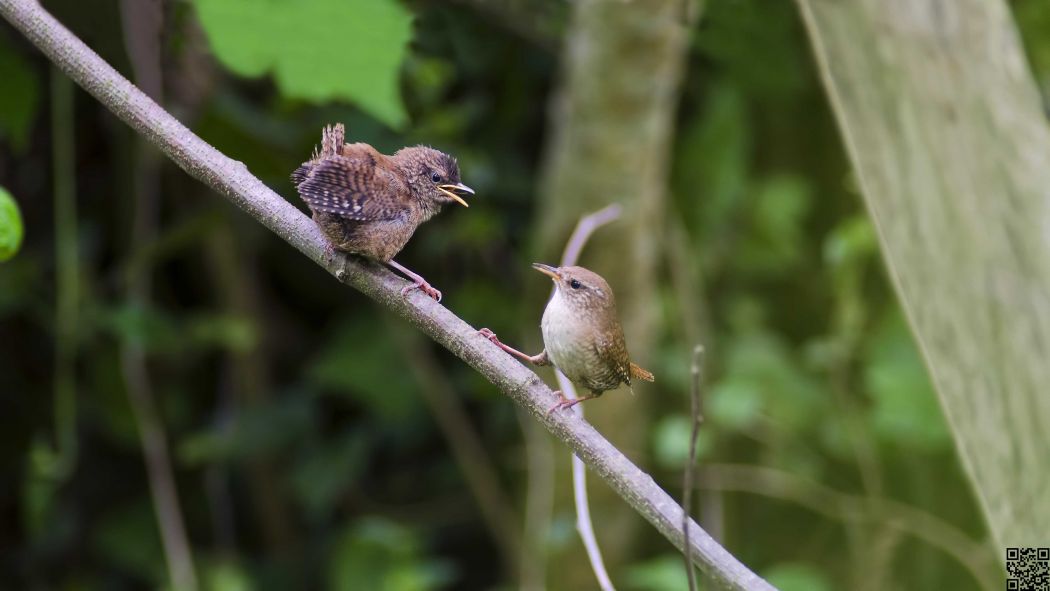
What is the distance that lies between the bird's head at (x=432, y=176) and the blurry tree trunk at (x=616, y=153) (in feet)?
5.12

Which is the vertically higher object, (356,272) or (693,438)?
(356,272)

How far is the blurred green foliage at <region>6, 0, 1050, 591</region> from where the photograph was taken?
3674mm

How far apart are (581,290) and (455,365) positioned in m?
2.43

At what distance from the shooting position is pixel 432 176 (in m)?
1.59

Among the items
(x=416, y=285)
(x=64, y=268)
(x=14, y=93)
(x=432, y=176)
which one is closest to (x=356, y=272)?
(x=416, y=285)

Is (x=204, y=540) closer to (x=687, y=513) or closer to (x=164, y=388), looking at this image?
(x=164, y=388)

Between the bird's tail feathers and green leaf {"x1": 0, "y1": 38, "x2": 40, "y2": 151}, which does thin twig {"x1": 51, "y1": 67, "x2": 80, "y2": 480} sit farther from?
the bird's tail feathers

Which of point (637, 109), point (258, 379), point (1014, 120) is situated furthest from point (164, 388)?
point (1014, 120)

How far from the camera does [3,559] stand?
165 inches

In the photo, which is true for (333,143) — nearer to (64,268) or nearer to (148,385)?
(64,268)

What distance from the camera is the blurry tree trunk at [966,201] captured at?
5.40 feet
